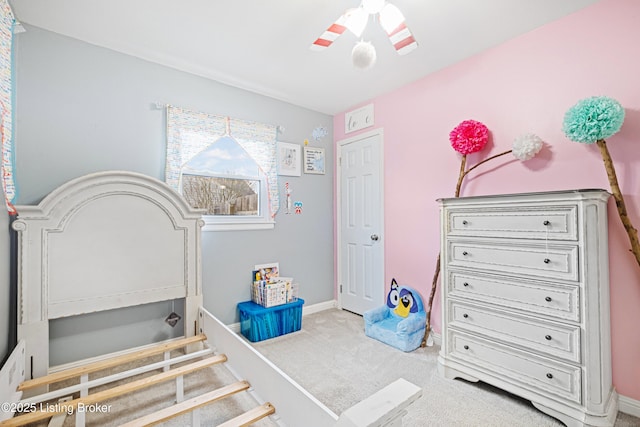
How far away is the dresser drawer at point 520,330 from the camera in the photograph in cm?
154

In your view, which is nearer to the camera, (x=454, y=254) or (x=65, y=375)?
(x=65, y=375)

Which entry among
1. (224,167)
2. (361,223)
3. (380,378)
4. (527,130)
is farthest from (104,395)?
(527,130)

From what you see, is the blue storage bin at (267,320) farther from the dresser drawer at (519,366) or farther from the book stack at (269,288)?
the dresser drawer at (519,366)

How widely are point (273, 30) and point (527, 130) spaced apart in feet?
6.44

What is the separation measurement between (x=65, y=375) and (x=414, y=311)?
2.53 m

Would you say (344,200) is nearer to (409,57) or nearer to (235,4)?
(409,57)

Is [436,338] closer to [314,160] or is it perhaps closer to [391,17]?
[314,160]

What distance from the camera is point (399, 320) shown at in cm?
275

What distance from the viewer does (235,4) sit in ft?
5.85

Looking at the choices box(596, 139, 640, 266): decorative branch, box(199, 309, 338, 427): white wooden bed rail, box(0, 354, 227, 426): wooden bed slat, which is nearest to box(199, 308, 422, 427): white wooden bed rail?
box(199, 309, 338, 427): white wooden bed rail

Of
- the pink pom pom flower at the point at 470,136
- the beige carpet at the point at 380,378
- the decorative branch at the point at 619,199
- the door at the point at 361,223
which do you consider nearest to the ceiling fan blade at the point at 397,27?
the pink pom pom flower at the point at 470,136

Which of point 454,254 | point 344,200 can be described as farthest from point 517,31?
point 344,200

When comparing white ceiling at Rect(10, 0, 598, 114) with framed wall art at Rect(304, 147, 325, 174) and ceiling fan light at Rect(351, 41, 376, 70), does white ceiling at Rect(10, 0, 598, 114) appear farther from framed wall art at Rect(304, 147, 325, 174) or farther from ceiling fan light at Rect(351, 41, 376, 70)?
framed wall art at Rect(304, 147, 325, 174)

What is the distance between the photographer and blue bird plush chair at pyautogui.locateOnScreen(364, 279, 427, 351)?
243cm
